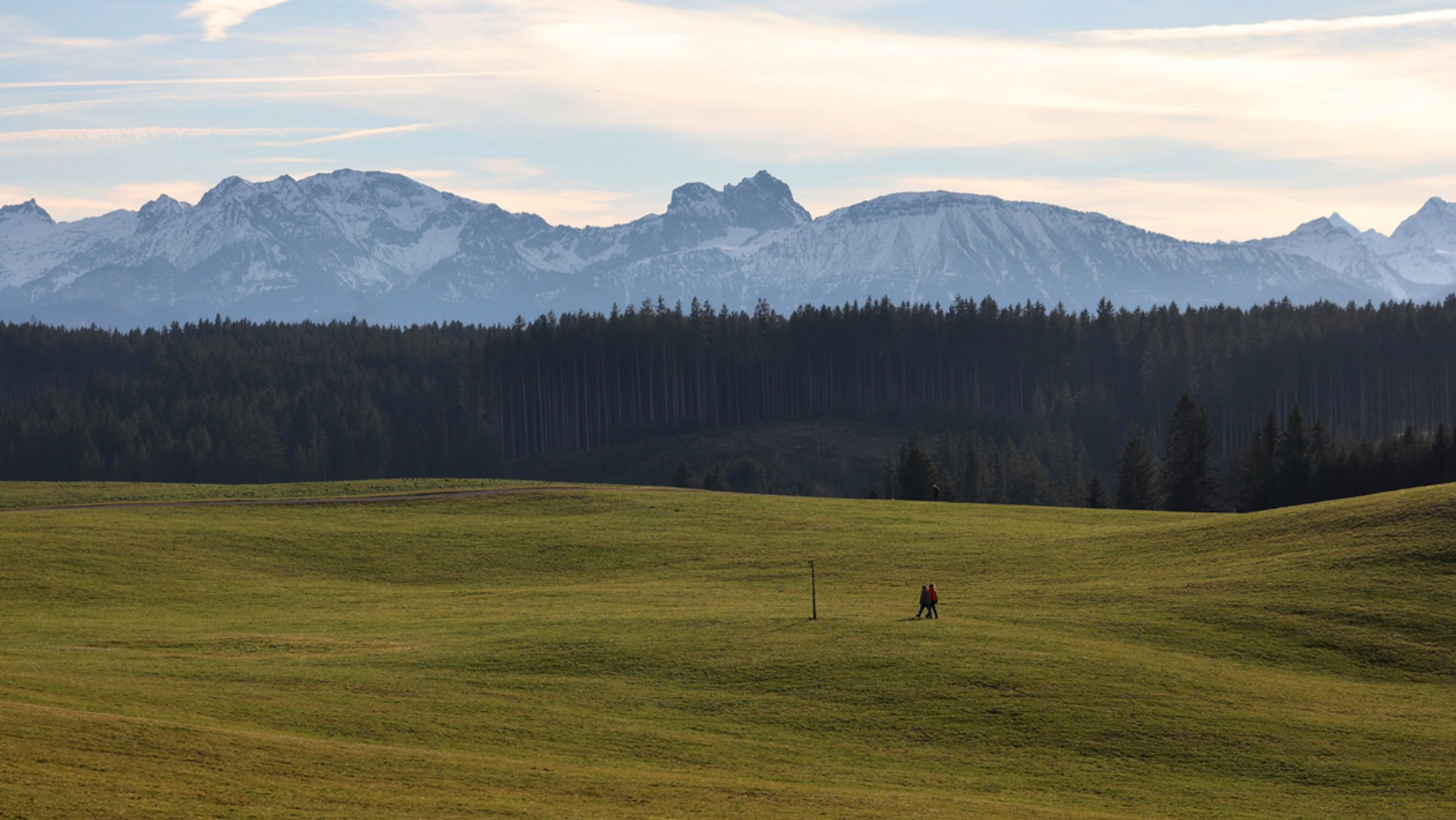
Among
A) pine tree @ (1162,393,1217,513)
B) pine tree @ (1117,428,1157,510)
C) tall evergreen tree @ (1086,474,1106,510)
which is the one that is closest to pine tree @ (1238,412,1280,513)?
pine tree @ (1162,393,1217,513)

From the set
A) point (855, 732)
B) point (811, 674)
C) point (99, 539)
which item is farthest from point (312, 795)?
point (99, 539)

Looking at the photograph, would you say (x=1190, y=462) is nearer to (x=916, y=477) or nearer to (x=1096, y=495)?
(x=1096, y=495)

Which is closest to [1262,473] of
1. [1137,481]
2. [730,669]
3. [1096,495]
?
[1137,481]

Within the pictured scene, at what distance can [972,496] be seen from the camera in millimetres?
133875

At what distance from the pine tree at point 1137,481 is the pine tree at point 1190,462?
2189 mm

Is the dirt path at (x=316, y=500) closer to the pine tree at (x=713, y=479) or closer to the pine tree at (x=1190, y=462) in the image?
the pine tree at (x=713, y=479)

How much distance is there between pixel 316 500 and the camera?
88.9 metres

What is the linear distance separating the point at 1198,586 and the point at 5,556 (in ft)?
185

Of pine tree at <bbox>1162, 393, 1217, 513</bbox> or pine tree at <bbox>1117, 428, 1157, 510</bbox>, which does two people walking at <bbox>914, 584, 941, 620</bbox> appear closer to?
pine tree at <bbox>1117, 428, 1157, 510</bbox>

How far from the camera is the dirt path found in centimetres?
8412

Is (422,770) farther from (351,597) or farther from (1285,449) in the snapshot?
(1285,449)

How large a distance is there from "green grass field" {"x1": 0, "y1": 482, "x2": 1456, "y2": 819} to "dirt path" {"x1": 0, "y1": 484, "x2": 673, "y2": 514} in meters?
5.68

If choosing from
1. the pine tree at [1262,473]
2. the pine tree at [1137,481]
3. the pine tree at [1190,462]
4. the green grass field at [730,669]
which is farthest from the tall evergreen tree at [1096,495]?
the green grass field at [730,669]

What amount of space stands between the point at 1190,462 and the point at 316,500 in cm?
7459
